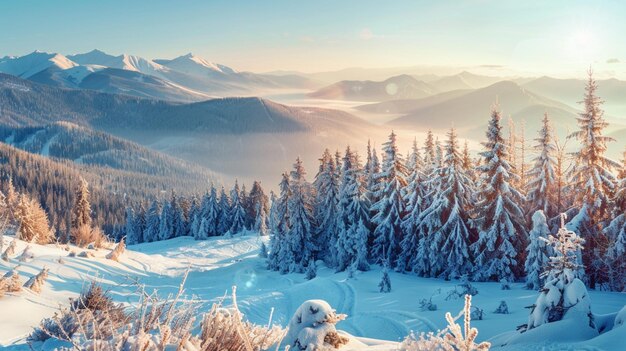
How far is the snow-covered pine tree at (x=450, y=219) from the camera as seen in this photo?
25359mm

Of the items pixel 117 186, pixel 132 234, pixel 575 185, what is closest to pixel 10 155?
pixel 117 186

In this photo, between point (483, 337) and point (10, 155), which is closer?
point (483, 337)

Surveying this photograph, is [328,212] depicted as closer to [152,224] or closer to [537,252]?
[537,252]

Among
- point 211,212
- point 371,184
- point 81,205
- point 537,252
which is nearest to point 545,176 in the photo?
point 537,252

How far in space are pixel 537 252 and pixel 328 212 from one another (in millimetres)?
20115

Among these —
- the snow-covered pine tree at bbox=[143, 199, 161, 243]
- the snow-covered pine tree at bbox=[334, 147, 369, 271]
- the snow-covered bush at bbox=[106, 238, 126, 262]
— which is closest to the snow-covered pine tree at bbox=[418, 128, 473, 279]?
the snow-covered pine tree at bbox=[334, 147, 369, 271]

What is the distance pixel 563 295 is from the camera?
6395mm

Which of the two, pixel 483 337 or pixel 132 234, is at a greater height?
pixel 483 337

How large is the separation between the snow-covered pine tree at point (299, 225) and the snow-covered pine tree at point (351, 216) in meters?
3.46

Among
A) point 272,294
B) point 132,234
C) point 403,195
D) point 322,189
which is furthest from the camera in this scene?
point 132,234

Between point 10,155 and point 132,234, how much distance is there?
10536 cm

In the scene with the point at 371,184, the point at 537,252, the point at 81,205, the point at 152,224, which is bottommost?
the point at 152,224

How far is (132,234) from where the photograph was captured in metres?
83.6

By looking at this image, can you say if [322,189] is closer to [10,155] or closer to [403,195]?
[403,195]
